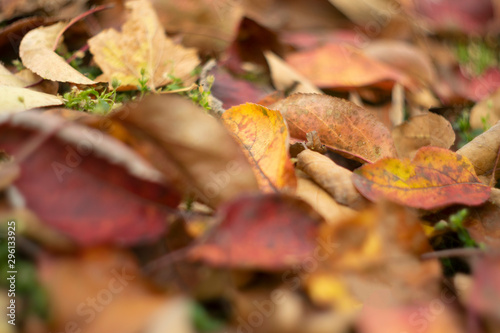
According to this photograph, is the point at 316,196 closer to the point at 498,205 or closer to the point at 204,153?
the point at 204,153

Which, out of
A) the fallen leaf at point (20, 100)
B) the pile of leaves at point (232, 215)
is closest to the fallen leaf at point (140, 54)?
the pile of leaves at point (232, 215)

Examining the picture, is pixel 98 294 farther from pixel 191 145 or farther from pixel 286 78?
pixel 286 78

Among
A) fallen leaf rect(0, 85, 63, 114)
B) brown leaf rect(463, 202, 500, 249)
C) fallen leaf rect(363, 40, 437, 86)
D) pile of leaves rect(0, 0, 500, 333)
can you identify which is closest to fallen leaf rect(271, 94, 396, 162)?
pile of leaves rect(0, 0, 500, 333)

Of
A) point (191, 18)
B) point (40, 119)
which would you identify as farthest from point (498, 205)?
point (191, 18)

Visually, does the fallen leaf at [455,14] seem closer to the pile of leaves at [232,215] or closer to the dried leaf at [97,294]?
the pile of leaves at [232,215]

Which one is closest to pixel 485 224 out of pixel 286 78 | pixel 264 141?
pixel 264 141
